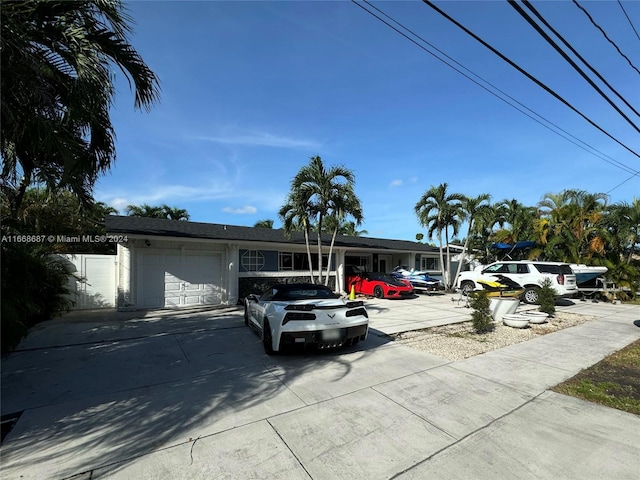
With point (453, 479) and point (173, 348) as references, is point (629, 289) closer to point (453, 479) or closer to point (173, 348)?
point (453, 479)

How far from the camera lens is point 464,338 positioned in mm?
7848

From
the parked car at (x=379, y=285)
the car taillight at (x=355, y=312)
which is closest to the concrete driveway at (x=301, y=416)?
the car taillight at (x=355, y=312)

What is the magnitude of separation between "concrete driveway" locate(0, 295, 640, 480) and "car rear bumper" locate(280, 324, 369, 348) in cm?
37

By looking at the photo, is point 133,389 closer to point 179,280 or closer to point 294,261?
point 179,280

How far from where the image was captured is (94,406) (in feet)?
13.3

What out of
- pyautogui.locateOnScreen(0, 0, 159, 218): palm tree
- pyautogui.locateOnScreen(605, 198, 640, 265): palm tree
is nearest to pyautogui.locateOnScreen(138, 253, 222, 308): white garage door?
pyautogui.locateOnScreen(0, 0, 159, 218): palm tree

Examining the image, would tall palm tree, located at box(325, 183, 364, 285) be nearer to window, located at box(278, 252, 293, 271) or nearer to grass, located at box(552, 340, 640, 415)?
window, located at box(278, 252, 293, 271)

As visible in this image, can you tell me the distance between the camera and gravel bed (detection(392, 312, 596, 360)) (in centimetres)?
677

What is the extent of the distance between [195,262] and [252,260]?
Result: 2603 millimetres

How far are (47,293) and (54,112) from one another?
8067mm

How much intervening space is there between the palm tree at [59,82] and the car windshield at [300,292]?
3951 millimetres

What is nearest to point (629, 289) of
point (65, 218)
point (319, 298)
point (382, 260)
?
point (382, 260)

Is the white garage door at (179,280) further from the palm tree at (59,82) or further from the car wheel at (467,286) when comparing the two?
the car wheel at (467,286)

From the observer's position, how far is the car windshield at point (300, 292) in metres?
6.88
